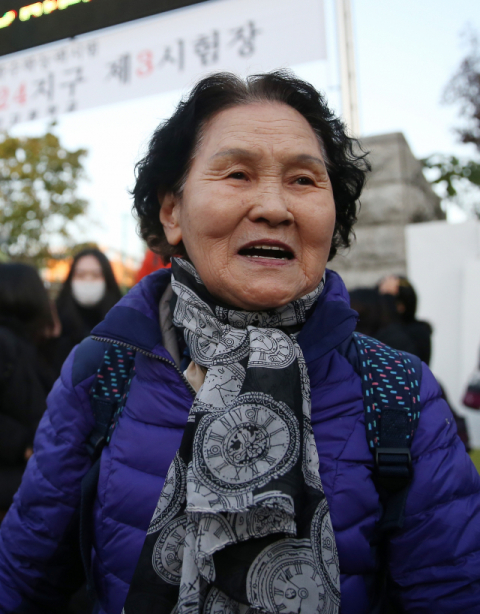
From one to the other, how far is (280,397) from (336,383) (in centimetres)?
21

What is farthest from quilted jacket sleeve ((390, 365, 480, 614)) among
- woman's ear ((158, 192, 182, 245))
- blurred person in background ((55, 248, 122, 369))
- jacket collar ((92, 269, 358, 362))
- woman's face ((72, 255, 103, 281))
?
woman's face ((72, 255, 103, 281))

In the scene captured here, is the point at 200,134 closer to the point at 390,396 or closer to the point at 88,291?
the point at 390,396

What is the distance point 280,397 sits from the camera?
47.9 inches

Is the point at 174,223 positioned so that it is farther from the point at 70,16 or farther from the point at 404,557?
the point at 70,16

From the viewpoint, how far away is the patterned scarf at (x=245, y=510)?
1.11m

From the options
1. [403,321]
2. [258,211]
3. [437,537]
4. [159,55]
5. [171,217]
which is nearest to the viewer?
[437,537]

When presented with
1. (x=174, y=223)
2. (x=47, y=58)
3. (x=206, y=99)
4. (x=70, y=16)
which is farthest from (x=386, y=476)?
(x=47, y=58)

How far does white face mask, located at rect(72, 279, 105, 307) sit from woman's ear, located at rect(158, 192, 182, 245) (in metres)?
2.36

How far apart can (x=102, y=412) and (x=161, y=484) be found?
0.86 ft

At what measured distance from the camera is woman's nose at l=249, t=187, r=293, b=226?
131 cm

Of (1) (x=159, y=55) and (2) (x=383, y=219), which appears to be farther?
(2) (x=383, y=219)

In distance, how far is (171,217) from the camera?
5.34 feet

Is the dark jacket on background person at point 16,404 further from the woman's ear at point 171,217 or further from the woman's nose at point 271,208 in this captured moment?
the woman's nose at point 271,208

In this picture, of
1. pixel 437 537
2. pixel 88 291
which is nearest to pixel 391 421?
pixel 437 537
